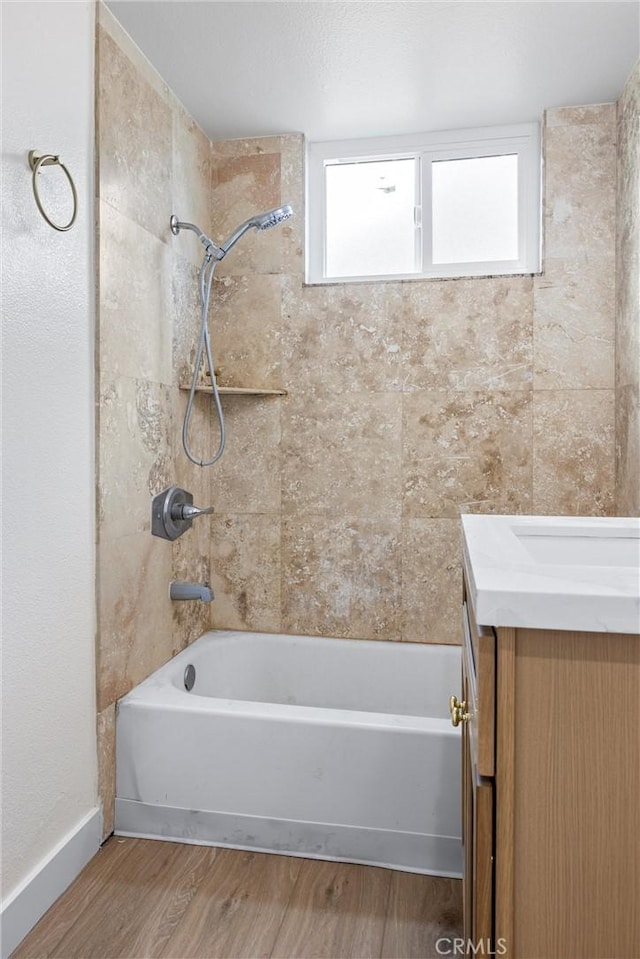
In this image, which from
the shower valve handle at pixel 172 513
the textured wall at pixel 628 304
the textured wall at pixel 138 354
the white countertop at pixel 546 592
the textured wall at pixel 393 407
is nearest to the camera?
the white countertop at pixel 546 592

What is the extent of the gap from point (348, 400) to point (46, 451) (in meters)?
1.25

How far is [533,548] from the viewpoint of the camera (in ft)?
4.29

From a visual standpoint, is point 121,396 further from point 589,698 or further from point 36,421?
point 589,698

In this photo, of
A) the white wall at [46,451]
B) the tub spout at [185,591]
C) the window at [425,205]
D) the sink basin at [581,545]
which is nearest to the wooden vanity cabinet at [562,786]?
the sink basin at [581,545]

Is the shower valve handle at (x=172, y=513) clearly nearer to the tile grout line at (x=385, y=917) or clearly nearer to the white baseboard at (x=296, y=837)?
the white baseboard at (x=296, y=837)

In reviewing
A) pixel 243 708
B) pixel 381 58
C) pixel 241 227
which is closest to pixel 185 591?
pixel 243 708

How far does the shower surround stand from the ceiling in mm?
137

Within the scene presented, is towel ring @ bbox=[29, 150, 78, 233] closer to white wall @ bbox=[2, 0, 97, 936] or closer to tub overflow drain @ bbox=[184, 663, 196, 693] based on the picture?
white wall @ bbox=[2, 0, 97, 936]

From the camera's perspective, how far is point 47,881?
1.56m

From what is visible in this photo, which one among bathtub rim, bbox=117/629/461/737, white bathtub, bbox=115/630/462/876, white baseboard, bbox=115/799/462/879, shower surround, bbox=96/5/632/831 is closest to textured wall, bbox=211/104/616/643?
shower surround, bbox=96/5/632/831

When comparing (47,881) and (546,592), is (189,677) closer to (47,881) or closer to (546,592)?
(47,881)

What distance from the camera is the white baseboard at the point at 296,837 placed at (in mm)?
1706

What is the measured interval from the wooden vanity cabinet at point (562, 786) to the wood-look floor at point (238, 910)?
89 centimetres

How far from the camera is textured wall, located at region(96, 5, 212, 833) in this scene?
72.5 inches
